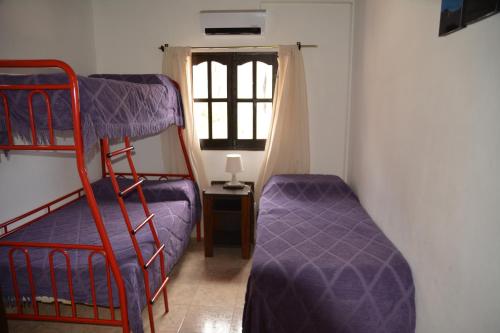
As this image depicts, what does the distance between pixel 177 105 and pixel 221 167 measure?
0.86 meters

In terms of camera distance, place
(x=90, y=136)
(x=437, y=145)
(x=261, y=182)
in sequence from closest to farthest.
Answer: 1. (x=437, y=145)
2. (x=90, y=136)
3. (x=261, y=182)

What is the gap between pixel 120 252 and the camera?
2262 mm

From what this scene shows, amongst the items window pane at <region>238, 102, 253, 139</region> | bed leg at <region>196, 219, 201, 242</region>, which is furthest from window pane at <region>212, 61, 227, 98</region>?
bed leg at <region>196, 219, 201, 242</region>

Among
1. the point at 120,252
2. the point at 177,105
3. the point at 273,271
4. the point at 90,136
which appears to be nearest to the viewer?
the point at 90,136

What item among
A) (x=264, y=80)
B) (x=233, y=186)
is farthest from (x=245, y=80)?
(x=233, y=186)

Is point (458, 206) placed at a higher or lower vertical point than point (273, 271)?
higher

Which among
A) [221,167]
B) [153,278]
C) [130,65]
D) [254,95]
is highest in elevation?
[130,65]

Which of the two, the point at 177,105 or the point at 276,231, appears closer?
the point at 276,231

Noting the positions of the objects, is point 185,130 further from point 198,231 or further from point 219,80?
point 198,231

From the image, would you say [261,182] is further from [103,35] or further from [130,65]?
[103,35]

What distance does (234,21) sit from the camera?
3.53m

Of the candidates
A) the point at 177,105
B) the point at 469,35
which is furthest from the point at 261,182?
the point at 469,35

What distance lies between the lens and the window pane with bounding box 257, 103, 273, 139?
150 inches

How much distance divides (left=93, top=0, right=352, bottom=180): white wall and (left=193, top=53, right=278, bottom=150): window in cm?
14
